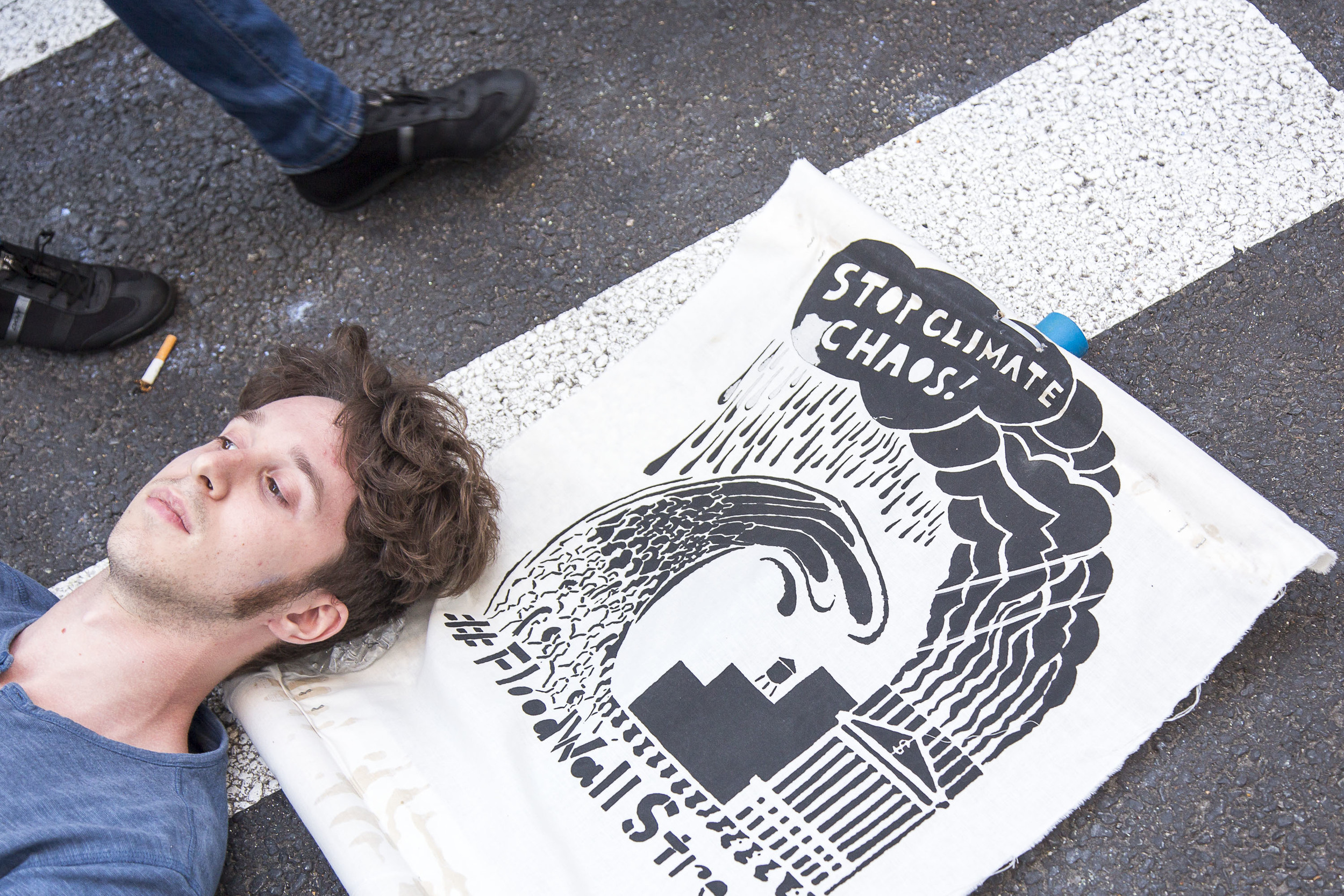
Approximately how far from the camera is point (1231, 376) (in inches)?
68.6

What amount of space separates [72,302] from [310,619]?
95 centimetres

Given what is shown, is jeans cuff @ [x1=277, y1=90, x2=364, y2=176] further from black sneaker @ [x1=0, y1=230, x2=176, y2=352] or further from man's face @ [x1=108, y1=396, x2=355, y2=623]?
man's face @ [x1=108, y1=396, x2=355, y2=623]

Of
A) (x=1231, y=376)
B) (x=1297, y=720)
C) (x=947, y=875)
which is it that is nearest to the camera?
(x=947, y=875)

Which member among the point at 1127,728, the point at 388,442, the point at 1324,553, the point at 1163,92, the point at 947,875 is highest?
the point at 1163,92

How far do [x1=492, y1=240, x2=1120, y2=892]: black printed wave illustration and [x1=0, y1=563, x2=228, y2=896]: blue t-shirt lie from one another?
652 mm

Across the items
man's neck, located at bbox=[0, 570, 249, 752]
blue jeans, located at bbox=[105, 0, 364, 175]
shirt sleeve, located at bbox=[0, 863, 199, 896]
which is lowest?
shirt sleeve, located at bbox=[0, 863, 199, 896]

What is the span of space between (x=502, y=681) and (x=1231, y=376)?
1590 millimetres

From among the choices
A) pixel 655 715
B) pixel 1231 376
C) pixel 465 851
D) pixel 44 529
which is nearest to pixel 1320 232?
pixel 1231 376

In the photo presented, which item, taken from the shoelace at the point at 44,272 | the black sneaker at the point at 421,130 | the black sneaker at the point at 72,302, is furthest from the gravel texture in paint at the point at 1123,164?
the shoelace at the point at 44,272

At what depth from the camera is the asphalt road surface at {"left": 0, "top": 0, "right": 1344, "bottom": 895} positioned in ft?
5.74

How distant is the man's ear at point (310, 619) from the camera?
154 cm

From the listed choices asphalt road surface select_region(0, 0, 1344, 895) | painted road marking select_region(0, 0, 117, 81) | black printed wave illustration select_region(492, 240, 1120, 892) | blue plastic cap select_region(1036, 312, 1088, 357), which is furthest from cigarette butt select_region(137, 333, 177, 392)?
→ blue plastic cap select_region(1036, 312, 1088, 357)

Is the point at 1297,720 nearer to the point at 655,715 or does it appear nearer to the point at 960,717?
the point at 960,717

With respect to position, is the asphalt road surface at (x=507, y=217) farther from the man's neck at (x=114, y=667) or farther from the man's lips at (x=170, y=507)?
the man's lips at (x=170, y=507)
